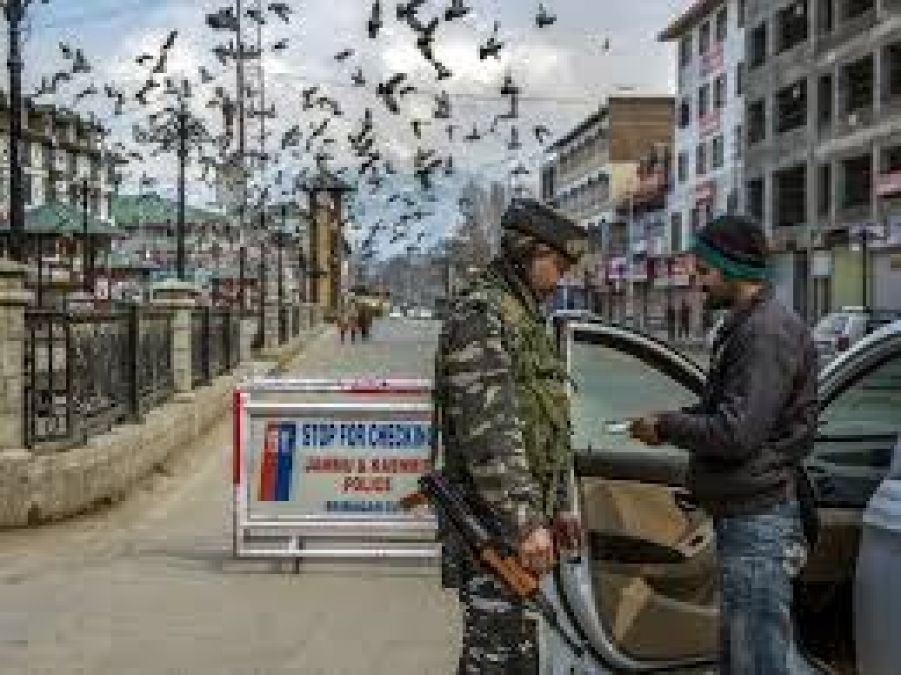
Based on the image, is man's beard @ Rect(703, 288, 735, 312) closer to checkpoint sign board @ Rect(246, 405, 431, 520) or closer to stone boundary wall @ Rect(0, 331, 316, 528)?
checkpoint sign board @ Rect(246, 405, 431, 520)

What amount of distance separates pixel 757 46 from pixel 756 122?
306cm

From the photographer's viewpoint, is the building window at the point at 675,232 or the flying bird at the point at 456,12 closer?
the flying bird at the point at 456,12

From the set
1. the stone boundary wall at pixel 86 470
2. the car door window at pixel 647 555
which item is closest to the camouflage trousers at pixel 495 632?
the car door window at pixel 647 555

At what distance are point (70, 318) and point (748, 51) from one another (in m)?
59.6

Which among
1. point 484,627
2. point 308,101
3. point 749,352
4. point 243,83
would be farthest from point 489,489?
point 243,83

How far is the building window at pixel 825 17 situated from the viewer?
5912 cm

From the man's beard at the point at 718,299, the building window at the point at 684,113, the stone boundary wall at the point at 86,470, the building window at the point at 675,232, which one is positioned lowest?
the stone boundary wall at the point at 86,470

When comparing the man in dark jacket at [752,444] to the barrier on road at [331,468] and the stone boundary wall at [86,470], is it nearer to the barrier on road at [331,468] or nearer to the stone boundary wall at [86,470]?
the barrier on road at [331,468]

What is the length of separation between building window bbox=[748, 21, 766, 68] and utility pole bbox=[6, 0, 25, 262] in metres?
54.6

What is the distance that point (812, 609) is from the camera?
18.5 feet

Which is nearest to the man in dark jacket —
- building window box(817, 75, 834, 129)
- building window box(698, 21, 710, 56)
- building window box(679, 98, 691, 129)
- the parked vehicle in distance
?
the parked vehicle in distance

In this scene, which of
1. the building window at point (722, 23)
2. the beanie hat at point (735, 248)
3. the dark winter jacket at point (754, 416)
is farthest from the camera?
the building window at point (722, 23)

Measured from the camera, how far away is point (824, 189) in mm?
59406

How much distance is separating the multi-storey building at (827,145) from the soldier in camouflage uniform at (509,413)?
46.1 m
